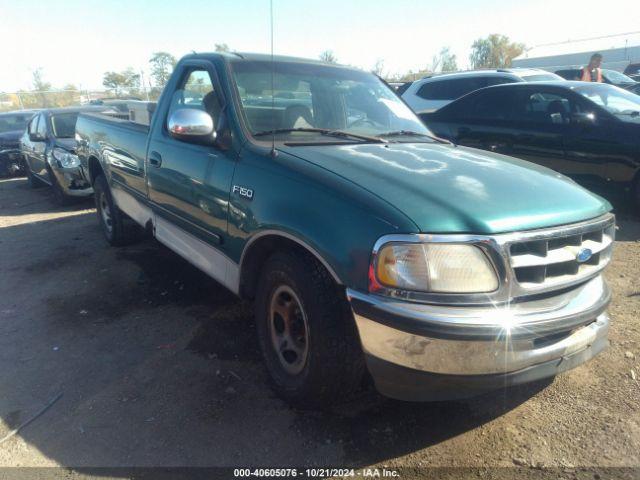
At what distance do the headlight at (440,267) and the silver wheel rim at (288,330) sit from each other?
2.34 feet

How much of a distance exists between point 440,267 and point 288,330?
41.0 inches

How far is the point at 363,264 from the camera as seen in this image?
6.99ft

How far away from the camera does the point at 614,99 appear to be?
6422mm

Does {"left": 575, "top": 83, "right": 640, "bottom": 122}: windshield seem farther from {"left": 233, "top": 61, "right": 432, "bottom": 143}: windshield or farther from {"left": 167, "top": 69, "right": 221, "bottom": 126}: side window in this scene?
{"left": 167, "top": 69, "right": 221, "bottom": 126}: side window

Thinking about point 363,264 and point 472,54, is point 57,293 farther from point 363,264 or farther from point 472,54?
point 472,54

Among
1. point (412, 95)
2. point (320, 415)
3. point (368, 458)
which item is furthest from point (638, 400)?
point (412, 95)

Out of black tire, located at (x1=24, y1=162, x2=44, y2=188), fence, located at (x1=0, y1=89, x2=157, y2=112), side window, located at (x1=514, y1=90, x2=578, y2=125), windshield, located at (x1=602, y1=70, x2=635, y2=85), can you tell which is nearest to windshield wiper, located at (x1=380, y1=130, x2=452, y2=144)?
side window, located at (x1=514, y1=90, x2=578, y2=125)

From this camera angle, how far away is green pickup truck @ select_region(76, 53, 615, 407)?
207 centimetres

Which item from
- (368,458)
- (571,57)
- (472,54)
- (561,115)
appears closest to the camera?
(368,458)

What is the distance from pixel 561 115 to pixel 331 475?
18.8 feet

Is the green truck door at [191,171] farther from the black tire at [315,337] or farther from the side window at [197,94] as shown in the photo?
the black tire at [315,337]

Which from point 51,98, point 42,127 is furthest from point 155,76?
point 42,127

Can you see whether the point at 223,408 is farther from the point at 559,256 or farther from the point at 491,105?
the point at 491,105

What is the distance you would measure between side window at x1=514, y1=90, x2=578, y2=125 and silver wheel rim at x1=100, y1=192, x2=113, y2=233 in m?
5.47
